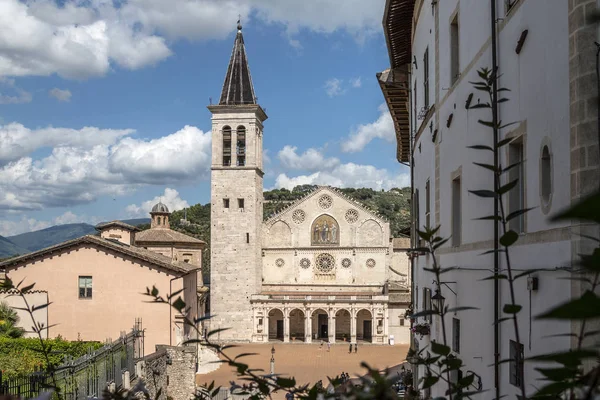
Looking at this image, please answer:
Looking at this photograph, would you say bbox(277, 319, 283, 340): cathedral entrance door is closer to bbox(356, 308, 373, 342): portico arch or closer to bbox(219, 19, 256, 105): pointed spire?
bbox(356, 308, 373, 342): portico arch

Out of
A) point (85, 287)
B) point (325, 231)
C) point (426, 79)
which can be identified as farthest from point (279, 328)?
point (426, 79)

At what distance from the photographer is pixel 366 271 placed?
5475cm

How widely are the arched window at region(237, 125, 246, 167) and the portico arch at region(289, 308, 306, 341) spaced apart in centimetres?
1283

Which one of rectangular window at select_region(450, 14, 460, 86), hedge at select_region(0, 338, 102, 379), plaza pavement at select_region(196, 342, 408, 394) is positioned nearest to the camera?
rectangular window at select_region(450, 14, 460, 86)

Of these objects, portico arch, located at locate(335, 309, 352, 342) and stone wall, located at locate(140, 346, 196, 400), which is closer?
stone wall, located at locate(140, 346, 196, 400)

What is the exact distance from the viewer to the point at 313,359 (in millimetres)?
41531

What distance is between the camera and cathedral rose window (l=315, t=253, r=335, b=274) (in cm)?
5497

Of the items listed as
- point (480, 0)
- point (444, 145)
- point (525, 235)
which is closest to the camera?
point (525, 235)

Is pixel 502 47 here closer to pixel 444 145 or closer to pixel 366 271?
pixel 444 145

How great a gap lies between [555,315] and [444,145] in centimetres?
858

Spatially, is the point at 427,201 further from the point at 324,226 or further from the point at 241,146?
the point at 324,226

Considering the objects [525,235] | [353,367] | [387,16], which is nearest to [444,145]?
[525,235]

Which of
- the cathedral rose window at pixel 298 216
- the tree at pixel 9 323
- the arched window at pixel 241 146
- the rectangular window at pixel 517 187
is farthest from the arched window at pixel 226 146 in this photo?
the rectangular window at pixel 517 187

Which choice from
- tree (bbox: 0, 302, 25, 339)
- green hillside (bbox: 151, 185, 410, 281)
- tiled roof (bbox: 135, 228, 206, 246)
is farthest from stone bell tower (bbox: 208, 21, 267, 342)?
tree (bbox: 0, 302, 25, 339)
